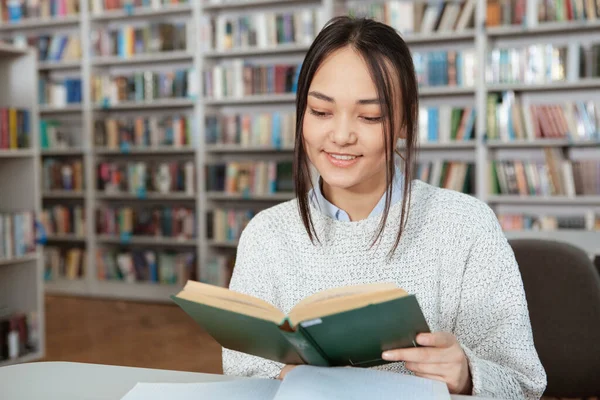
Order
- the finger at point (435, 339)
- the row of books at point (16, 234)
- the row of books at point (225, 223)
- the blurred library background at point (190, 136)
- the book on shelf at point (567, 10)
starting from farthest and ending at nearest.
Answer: the row of books at point (225, 223) < the book on shelf at point (567, 10) < the blurred library background at point (190, 136) < the row of books at point (16, 234) < the finger at point (435, 339)

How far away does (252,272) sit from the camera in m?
1.26

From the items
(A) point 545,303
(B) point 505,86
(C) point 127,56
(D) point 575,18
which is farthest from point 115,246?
(A) point 545,303

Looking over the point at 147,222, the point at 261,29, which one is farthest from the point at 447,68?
the point at 147,222

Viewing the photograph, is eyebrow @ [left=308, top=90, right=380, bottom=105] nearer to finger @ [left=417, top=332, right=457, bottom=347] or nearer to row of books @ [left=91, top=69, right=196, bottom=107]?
finger @ [left=417, top=332, right=457, bottom=347]

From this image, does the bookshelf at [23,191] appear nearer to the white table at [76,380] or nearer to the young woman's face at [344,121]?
the white table at [76,380]

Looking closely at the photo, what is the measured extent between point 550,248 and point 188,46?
4010 mm

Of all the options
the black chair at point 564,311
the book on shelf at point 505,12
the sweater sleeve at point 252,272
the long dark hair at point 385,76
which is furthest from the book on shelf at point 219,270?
the long dark hair at point 385,76

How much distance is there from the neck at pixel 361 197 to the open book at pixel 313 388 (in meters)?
0.41

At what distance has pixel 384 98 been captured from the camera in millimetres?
1102

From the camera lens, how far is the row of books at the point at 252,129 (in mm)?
4852

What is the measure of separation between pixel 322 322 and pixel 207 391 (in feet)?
0.70

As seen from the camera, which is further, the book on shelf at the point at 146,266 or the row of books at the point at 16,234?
the book on shelf at the point at 146,266

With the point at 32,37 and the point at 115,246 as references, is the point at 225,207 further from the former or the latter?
the point at 32,37

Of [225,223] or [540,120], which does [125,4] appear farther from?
[540,120]
